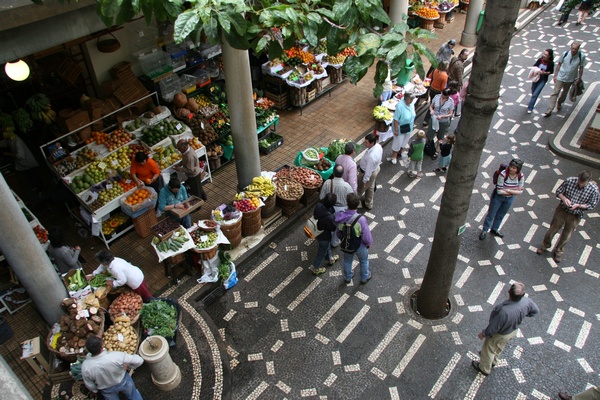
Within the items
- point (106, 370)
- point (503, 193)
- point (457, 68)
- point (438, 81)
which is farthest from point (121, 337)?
point (457, 68)

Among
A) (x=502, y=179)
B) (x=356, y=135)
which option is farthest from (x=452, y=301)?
(x=356, y=135)

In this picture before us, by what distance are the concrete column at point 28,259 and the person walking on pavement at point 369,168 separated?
595 centimetres

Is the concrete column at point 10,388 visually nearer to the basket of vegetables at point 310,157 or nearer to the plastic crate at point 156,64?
the basket of vegetables at point 310,157

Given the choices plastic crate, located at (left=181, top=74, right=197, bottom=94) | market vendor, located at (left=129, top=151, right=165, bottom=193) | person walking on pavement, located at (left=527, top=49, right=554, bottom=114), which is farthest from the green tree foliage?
person walking on pavement, located at (left=527, top=49, right=554, bottom=114)

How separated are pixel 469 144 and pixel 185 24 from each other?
3.66 m

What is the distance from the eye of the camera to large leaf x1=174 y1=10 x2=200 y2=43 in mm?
4418

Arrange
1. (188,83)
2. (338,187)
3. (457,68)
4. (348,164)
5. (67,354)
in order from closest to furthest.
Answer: (67,354), (338,187), (348,164), (188,83), (457,68)

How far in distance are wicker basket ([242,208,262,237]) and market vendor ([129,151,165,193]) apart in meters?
2.08

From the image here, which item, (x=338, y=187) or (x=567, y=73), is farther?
(x=567, y=73)

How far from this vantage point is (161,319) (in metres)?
7.20

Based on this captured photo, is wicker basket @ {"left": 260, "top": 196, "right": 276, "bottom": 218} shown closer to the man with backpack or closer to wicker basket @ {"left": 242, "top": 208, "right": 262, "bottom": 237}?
wicker basket @ {"left": 242, "top": 208, "right": 262, "bottom": 237}

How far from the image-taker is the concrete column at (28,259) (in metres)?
6.05

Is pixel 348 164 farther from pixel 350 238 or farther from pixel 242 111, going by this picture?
pixel 242 111

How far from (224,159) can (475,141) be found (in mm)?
7107
